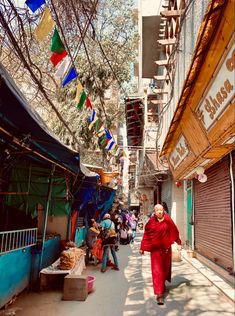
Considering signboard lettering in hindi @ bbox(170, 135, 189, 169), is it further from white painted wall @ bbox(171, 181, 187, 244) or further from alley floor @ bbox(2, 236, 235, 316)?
white painted wall @ bbox(171, 181, 187, 244)

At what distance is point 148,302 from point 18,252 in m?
2.70

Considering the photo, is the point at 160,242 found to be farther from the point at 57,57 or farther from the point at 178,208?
the point at 178,208

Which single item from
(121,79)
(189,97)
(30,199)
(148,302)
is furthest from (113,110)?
(148,302)

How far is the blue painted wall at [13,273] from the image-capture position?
206 inches

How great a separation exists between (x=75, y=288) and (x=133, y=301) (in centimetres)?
116

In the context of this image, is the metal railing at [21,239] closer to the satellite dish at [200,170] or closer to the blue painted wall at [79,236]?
the blue painted wall at [79,236]

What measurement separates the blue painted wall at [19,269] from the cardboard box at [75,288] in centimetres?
96

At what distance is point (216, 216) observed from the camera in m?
8.40

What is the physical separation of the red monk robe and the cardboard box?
1.40 metres

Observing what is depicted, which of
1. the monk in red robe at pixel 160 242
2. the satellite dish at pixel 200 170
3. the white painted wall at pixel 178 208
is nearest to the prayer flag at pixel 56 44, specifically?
the monk in red robe at pixel 160 242

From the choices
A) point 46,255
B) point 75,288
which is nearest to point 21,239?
point 75,288

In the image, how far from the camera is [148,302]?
228 inches

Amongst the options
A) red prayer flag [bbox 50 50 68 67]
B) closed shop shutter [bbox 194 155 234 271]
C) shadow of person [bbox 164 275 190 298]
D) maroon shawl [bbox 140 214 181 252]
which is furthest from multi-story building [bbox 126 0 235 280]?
red prayer flag [bbox 50 50 68 67]

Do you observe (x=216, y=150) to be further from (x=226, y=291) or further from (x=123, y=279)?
(x=123, y=279)
